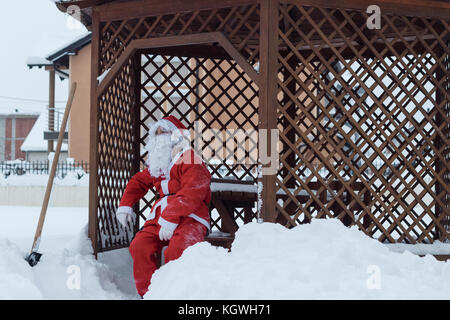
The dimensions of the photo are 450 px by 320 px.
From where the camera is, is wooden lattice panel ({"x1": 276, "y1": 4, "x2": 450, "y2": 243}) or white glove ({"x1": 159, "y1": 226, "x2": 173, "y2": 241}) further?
wooden lattice panel ({"x1": 276, "y1": 4, "x2": 450, "y2": 243})

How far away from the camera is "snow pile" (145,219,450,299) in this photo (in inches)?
115

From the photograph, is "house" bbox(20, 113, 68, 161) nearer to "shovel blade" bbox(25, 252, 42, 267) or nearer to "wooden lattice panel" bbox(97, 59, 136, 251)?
"wooden lattice panel" bbox(97, 59, 136, 251)

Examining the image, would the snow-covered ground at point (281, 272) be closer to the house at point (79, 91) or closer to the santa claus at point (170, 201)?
the santa claus at point (170, 201)

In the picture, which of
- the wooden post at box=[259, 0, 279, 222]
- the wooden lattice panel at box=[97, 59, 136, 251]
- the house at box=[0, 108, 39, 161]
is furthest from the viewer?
the house at box=[0, 108, 39, 161]

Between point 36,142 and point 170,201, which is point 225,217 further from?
point 36,142

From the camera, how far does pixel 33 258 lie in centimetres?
405

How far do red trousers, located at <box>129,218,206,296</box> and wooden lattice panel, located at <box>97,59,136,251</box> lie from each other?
1.02m

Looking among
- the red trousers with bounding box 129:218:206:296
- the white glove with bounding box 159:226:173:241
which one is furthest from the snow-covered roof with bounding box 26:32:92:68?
the white glove with bounding box 159:226:173:241

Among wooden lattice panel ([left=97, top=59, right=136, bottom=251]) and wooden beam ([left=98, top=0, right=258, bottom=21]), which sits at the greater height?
wooden beam ([left=98, top=0, right=258, bottom=21])

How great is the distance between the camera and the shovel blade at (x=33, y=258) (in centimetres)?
404

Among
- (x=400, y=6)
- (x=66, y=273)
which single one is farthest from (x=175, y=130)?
(x=400, y=6)

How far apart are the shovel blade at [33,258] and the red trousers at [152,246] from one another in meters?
0.77

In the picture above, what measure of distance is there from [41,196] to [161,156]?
10.2 metres
